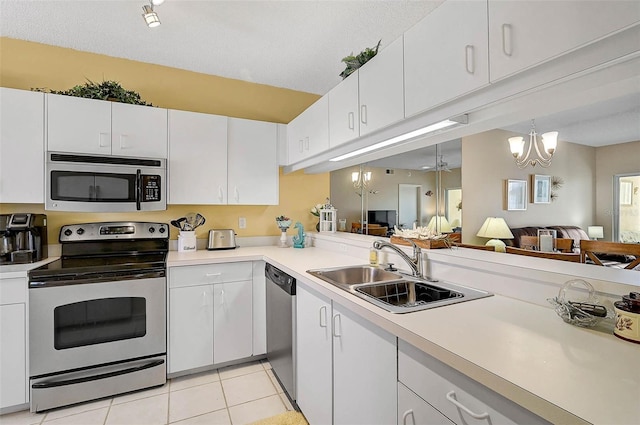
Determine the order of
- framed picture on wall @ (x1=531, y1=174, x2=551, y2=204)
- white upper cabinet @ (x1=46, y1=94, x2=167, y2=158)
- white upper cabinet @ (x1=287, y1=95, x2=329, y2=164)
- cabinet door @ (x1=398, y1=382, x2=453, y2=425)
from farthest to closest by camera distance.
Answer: white upper cabinet @ (x1=287, y1=95, x2=329, y2=164) < white upper cabinet @ (x1=46, y1=94, x2=167, y2=158) < framed picture on wall @ (x1=531, y1=174, x2=551, y2=204) < cabinet door @ (x1=398, y1=382, x2=453, y2=425)

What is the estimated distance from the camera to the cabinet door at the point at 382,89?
155cm

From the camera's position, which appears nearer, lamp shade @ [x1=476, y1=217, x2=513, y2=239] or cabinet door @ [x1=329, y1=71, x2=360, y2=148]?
cabinet door @ [x1=329, y1=71, x2=360, y2=148]

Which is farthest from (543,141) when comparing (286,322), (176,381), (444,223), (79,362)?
(79,362)

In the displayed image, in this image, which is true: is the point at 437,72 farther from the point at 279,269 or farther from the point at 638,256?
the point at 279,269

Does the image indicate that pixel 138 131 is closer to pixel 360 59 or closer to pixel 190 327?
pixel 190 327

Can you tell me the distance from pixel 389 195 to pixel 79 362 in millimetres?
2545

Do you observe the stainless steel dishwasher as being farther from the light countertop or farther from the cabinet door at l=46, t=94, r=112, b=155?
the cabinet door at l=46, t=94, r=112, b=155

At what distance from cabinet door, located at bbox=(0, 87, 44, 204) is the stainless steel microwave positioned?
0.10m

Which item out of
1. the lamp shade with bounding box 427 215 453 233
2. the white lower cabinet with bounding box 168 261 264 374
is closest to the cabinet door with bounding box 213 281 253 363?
the white lower cabinet with bounding box 168 261 264 374

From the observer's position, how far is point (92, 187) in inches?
90.4

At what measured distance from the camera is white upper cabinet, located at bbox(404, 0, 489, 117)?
115cm

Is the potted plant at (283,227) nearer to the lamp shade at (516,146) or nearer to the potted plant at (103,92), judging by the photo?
the potted plant at (103,92)

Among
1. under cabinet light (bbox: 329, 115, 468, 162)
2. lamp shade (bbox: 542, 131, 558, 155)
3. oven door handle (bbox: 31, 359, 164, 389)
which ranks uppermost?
lamp shade (bbox: 542, 131, 558, 155)

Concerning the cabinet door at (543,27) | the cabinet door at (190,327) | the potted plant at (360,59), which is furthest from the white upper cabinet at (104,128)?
the cabinet door at (543,27)
